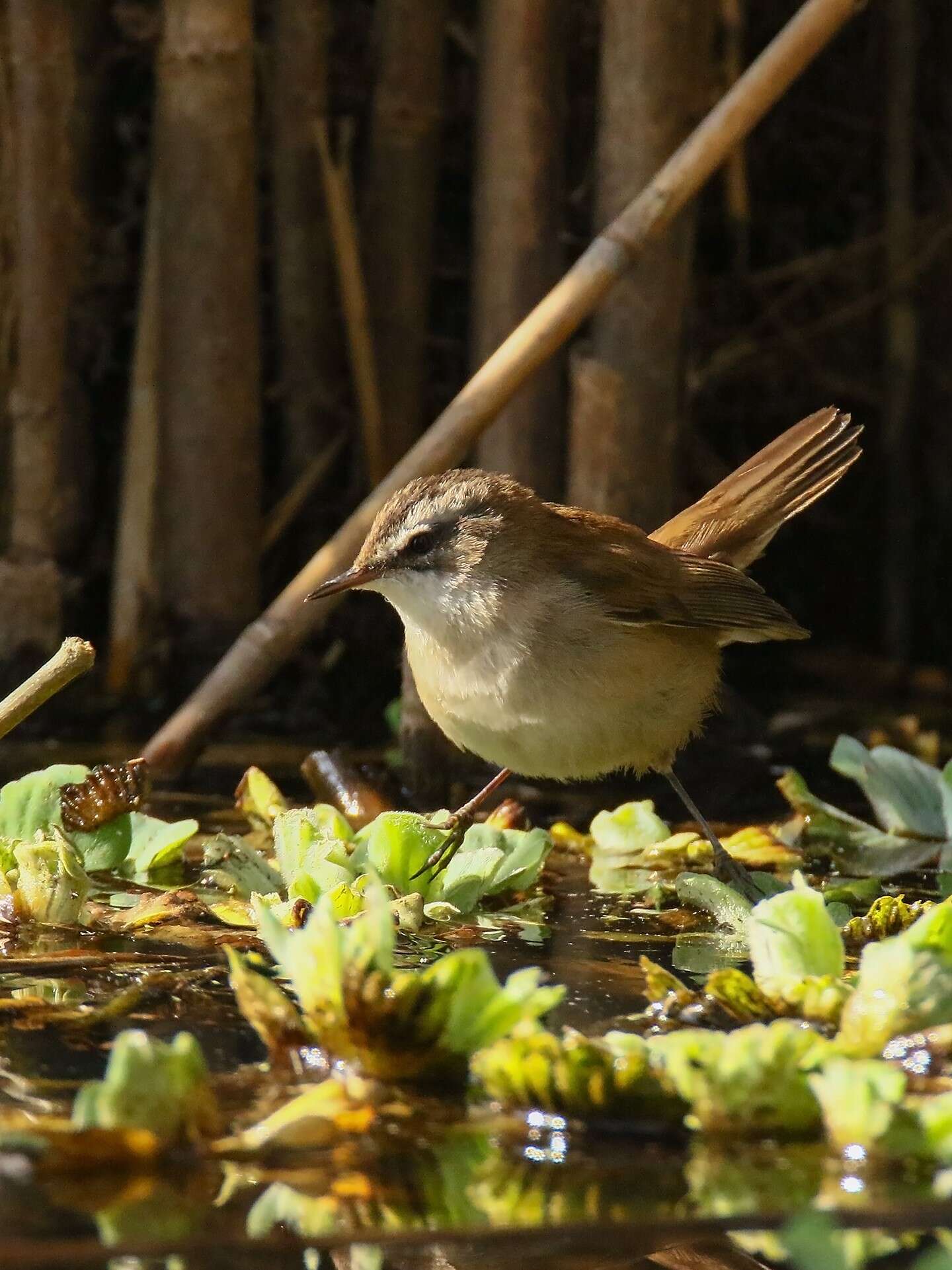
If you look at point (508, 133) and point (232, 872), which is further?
point (508, 133)

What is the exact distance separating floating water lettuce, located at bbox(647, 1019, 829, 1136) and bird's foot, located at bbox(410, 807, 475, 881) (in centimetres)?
125

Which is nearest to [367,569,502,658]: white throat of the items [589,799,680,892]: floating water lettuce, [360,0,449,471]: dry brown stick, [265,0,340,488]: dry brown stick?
[589,799,680,892]: floating water lettuce

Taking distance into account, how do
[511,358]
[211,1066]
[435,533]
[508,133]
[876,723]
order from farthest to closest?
1. [876,723]
2. [508,133]
3. [511,358]
4. [435,533]
5. [211,1066]

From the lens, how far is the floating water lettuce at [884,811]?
4156mm

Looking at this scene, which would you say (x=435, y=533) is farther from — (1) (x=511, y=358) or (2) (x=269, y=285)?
(2) (x=269, y=285)

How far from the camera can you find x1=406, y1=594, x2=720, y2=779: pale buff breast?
12.1ft

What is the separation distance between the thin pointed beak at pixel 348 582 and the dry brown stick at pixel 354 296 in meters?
1.97

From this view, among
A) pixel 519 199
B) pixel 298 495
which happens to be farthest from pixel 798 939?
pixel 298 495

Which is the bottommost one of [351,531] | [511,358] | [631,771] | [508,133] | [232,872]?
[631,771]

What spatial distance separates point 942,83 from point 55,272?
370cm

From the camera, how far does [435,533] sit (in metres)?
3.91

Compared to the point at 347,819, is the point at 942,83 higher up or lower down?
higher up

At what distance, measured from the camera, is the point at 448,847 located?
3654mm

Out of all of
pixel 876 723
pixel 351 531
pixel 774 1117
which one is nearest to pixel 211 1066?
pixel 774 1117
